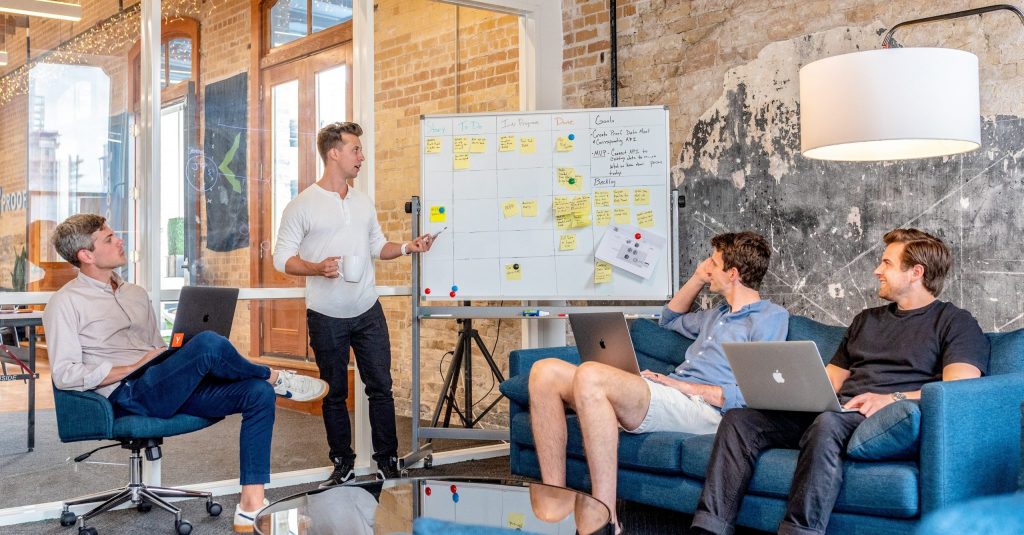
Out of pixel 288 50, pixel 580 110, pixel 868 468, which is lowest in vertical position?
pixel 868 468

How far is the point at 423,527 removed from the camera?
1294mm

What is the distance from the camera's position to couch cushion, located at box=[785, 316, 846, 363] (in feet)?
12.9

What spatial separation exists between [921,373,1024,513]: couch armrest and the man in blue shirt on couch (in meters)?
0.94

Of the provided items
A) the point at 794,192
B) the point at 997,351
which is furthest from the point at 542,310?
the point at 997,351

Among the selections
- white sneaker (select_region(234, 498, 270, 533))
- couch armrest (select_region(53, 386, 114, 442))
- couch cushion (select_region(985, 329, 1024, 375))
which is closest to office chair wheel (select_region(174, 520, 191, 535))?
white sneaker (select_region(234, 498, 270, 533))

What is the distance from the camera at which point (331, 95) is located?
5223 mm

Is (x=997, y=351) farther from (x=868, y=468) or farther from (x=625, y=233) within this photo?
(x=625, y=233)

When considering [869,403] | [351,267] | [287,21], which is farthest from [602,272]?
[287,21]

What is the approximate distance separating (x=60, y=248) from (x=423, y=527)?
10.2 ft

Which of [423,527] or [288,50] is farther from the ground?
[288,50]

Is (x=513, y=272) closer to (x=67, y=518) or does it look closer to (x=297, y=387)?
(x=297, y=387)

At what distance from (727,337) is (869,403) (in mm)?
727

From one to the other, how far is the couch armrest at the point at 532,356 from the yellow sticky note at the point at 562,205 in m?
0.88

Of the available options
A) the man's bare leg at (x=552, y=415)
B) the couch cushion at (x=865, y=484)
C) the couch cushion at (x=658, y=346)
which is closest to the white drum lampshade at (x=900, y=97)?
the couch cushion at (x=865, y=484)
